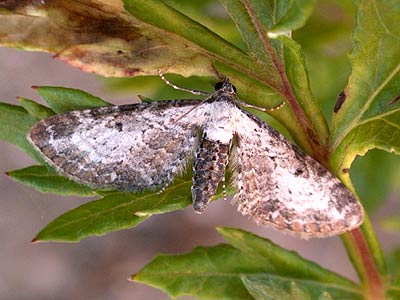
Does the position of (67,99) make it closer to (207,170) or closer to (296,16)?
(207,170)

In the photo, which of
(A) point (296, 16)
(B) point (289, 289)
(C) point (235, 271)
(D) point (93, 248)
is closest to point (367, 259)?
(B) point (289, 289)

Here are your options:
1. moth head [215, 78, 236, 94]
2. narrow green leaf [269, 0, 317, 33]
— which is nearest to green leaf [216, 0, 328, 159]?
moth head [215, 78, 236, 94]

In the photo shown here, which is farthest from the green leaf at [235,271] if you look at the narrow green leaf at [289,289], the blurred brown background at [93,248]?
the blurred brown background at [93,248]

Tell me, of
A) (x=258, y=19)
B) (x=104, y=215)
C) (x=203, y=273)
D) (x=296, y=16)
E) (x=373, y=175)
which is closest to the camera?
(x=296, y=16)

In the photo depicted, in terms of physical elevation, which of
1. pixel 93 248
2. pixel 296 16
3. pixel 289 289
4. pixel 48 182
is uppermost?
pixel 93 248

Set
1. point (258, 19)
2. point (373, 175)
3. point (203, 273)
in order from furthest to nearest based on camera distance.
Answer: point (373, 175) < point (203, 273) < point (258, 19)

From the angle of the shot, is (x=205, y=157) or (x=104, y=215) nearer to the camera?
(x=104, y=215)

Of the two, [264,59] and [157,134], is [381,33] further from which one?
[157,134]

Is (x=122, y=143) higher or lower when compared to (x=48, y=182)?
higher

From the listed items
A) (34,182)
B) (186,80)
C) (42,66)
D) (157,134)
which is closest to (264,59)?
(157,134)
